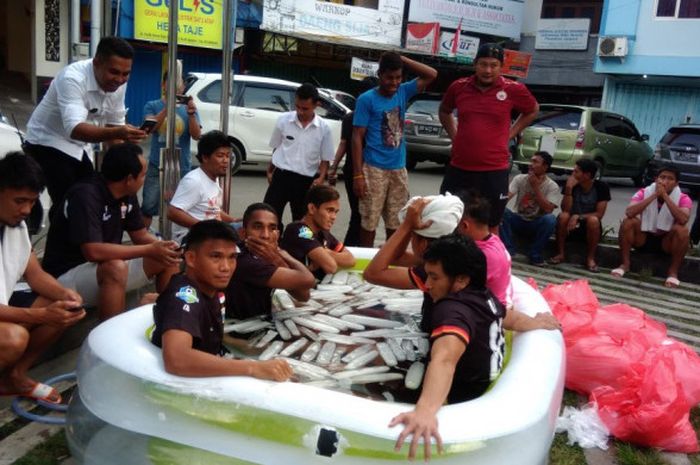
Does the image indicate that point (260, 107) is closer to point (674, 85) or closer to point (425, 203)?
point (425, 203)

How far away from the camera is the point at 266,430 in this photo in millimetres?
2447

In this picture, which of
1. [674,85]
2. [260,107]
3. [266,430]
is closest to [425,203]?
[266,430]

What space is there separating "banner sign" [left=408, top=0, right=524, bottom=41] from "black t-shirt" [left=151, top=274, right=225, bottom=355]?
62.7 ft

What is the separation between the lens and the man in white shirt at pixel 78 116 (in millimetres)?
3934

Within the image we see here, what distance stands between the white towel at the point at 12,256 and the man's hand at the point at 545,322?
8.05 ft

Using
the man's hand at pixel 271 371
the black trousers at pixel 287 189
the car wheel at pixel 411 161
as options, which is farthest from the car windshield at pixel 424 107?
the man's hand at pixel 271 371

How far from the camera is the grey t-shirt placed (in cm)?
717

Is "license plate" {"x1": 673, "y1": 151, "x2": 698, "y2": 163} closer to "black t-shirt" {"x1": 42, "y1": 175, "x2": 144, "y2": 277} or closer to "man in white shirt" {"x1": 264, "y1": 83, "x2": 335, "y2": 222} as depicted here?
"man in white shirt" {"x1": 264, "y1": 83, "x2": 335, "y2": 222}

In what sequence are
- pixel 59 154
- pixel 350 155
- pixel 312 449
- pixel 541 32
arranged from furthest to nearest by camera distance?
pixel 541 32
pixel 350 155
pixel 59 154
pixel 312 449

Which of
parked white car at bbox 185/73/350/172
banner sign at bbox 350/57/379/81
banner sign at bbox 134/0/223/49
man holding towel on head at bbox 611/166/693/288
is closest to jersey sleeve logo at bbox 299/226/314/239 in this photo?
man holding towel on head at bbox 611/166/693/288

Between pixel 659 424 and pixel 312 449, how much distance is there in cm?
192

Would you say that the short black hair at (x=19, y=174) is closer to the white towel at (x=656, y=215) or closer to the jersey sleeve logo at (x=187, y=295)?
the jersey sleeve logo at (x=187, y=295)

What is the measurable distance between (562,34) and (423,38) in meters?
5.70

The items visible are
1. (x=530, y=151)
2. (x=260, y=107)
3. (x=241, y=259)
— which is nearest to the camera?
(x=241, y=259)
